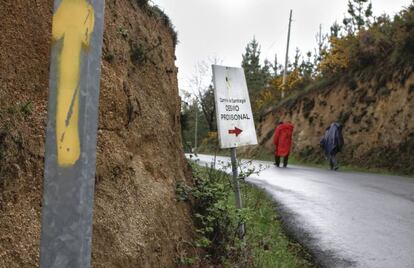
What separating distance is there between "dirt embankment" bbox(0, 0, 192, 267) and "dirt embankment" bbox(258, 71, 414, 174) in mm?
13381

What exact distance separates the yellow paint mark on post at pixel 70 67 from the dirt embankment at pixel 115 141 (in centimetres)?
175

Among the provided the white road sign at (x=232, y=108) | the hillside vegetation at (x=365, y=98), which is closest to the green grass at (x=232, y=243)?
the white road sign at (x=232, y=108)

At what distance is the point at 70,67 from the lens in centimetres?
121

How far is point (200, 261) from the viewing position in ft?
14.4

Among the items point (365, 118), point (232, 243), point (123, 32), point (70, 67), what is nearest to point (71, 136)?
point (70, 67)

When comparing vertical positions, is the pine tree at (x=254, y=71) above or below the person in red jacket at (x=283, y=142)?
above

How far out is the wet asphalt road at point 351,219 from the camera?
547cm

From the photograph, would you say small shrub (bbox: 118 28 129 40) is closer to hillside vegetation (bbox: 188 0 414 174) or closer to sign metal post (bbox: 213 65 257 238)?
sign metal post (bbox: 213 65 257 238)

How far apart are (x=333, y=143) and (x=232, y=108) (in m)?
14.2

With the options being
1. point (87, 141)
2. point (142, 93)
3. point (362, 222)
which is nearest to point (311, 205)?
point (362, 222)

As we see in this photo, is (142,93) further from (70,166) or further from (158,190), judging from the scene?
(70,166)

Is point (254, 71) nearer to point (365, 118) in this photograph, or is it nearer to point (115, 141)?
point (365, 118)

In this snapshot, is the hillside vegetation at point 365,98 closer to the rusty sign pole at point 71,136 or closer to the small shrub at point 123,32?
the small shrub at point 123,32

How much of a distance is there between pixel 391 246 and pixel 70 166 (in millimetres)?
5339
